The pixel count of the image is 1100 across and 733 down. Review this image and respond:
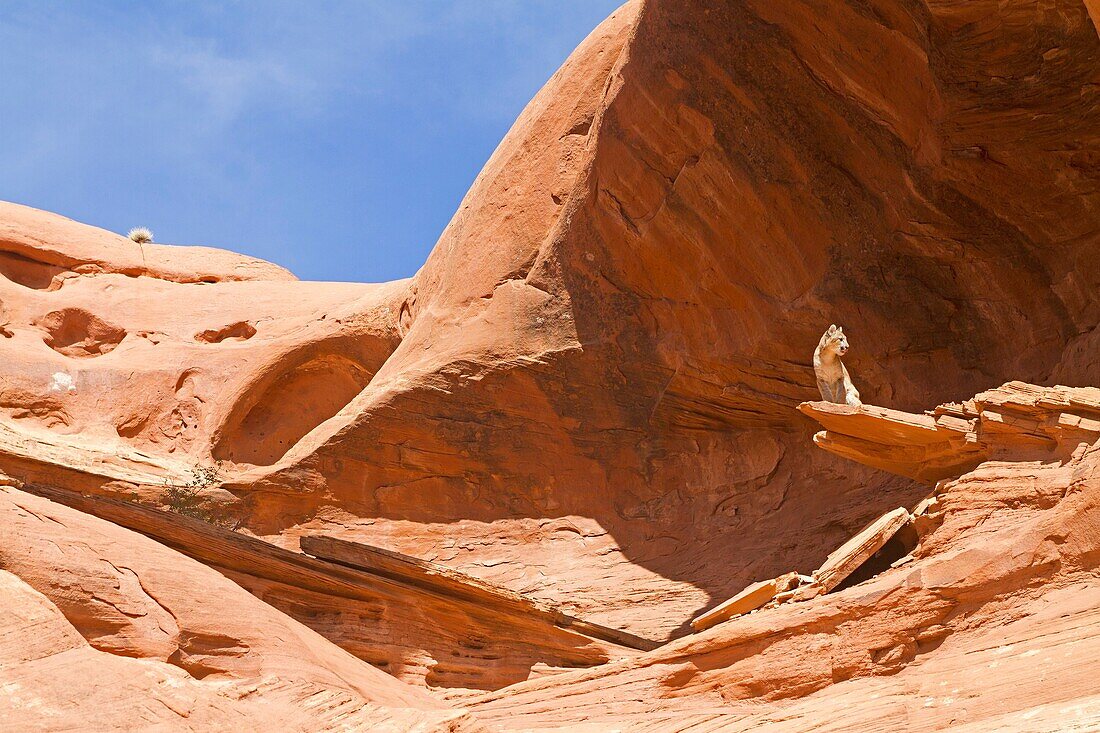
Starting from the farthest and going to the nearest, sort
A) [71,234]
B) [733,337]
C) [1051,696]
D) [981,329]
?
[71,234], [733,337], [981,329], [1051,696]

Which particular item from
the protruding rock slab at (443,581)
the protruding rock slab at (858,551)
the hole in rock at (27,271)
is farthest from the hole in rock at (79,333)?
the protruding rock slab at (858,551)

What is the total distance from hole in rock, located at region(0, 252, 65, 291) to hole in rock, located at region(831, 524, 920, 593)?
1780 centimetres

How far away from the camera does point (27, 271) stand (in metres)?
24.4

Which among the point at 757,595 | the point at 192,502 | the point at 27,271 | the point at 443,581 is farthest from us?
the point at 27,271

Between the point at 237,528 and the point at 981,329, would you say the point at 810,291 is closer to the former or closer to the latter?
the point at 981,329

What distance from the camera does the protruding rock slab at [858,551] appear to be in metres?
11.5

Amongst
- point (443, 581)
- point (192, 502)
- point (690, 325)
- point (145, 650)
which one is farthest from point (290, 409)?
point (145, 650)

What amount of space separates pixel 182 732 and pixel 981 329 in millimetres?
11230

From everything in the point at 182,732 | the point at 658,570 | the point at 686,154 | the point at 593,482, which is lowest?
the point at 182,732

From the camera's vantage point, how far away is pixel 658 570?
16422mm

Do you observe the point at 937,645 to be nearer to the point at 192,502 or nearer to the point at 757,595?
the point at 757,595

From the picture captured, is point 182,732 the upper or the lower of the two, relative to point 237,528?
lower

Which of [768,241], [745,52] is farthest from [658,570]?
[745,52]

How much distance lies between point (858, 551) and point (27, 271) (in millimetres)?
18194
